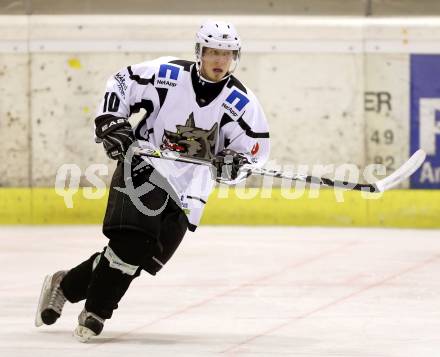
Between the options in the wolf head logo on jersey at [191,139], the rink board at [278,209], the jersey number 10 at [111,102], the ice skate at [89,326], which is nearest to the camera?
the ice skate at [89,326]

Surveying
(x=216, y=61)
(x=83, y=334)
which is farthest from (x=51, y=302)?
(x=216, y=61)

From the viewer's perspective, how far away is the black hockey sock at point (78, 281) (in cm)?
455

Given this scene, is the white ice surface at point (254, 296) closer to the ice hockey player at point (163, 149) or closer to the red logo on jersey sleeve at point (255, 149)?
the ice hockey player at point (163, 149)

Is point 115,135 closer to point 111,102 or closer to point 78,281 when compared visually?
point 111,102

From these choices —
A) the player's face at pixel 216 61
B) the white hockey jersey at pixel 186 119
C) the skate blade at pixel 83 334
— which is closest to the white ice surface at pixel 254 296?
the skate blade at pixel 83 334

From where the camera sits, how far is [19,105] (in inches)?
315

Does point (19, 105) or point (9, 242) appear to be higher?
point (19, 105)

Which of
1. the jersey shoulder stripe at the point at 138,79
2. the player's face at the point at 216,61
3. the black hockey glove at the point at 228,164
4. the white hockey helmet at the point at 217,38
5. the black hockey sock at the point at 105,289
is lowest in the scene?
the black hockey sock at the point at 105,289

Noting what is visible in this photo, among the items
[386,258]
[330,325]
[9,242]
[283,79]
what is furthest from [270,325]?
[283,79]

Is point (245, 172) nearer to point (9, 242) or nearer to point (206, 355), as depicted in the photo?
point (206, 355)

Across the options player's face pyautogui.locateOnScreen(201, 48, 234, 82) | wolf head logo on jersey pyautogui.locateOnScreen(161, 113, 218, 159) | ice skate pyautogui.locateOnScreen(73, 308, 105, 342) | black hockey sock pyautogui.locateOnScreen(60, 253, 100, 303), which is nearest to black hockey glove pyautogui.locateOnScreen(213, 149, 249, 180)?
wolf head logo on jersey pyautogui.locateOnScreen(161, 113, 218, 159)

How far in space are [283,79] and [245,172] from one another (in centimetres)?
347

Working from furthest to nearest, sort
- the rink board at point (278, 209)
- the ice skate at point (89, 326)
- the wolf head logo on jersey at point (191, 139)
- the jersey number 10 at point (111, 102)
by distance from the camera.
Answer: the rink board at point (278, 209)
the wolf head logo on jersey at point (191, 139)
the jersey number 10 at point (111, 102)
the ice skate at point (89, 326)

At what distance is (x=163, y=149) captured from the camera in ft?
15.0
